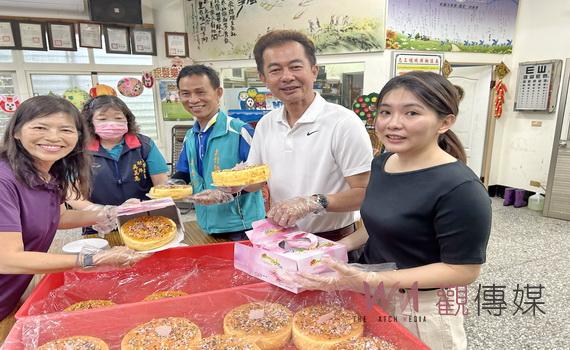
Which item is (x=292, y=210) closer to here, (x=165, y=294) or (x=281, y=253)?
(x=281, y=253)

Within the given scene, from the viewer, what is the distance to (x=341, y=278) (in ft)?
3.14

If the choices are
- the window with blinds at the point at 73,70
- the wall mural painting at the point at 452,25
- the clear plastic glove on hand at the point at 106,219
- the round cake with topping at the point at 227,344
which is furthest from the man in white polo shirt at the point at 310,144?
the window with blinds at the point at 73,70

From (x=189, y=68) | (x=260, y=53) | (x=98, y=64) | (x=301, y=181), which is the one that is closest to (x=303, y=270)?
(x=301, y=181)

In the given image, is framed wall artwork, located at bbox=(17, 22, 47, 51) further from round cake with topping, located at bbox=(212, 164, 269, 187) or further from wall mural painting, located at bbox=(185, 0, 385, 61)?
round cake with topping, located at bbox=(212, 164, 269, 187)

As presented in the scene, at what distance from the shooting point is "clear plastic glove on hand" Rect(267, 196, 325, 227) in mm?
1230

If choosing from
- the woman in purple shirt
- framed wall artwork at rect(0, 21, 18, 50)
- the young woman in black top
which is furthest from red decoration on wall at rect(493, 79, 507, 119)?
framed wall artwork at rect(0, 21, 18, 50)

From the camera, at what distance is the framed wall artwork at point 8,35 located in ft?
15.0

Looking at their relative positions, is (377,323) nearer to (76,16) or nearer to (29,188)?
(29,188)

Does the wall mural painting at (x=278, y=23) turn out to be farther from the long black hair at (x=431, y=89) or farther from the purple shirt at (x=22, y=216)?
the purple shirt at (x=22, y=216)

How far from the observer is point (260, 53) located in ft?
5.01

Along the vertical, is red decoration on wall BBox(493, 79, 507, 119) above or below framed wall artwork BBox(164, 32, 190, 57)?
below

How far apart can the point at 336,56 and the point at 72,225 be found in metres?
3.81

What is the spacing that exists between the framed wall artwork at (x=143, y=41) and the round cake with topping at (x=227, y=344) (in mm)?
5292

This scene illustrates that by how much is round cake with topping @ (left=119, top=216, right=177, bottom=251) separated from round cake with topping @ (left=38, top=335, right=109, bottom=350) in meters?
0.31
